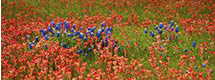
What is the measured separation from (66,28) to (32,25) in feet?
5.79

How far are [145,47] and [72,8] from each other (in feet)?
15.1

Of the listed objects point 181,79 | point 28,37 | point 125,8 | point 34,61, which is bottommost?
point 181,79

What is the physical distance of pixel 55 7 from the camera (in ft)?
35.6

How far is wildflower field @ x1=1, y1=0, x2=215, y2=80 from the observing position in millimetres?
5379

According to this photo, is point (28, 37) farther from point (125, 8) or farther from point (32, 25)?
point (125, 8)

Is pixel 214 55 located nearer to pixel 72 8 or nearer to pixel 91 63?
pixel 91 63

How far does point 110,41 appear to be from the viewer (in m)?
6.38

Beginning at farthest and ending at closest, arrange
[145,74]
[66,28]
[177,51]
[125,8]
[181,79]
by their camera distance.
Answer: 1. [125,8]
2. [66,28]
3. [177,51]
4. [145,74]
5. [181,79]

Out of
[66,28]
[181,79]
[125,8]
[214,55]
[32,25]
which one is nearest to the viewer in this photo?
[181,79]

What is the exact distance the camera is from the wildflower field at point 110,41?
5.38m

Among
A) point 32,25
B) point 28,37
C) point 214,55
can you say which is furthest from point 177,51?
point 32,25

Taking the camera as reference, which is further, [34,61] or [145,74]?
[34,61]

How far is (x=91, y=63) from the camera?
21.0 ft

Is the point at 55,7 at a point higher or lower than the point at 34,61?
higher
